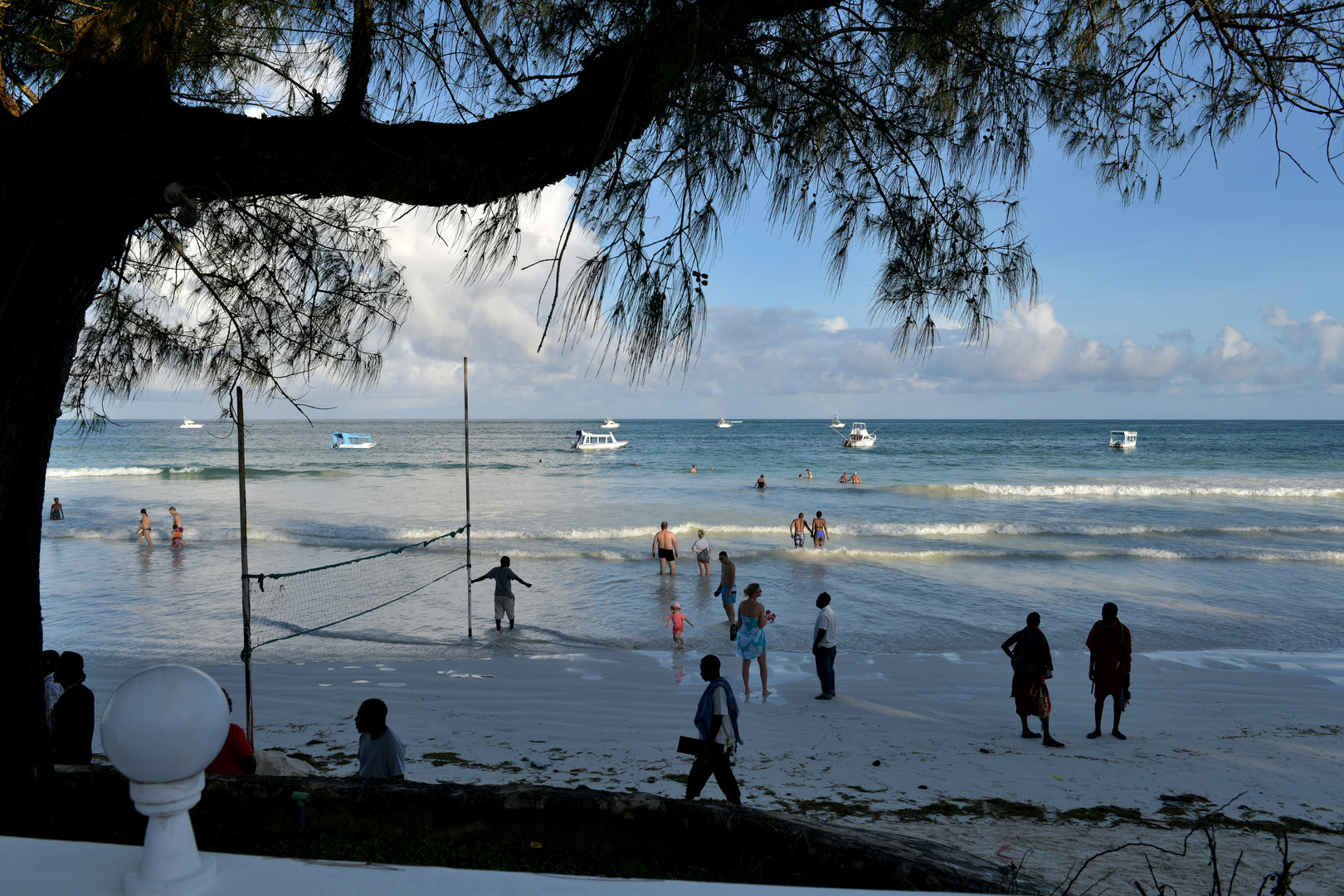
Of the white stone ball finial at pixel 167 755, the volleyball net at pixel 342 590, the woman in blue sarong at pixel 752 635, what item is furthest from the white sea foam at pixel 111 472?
the white stone ball finial at pixel 167 755

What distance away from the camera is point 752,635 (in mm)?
9875

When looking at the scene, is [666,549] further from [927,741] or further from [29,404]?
[29,404]

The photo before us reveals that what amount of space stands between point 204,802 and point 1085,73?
5.66m

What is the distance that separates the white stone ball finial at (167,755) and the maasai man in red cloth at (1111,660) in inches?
349

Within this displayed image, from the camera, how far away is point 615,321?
10.7ft

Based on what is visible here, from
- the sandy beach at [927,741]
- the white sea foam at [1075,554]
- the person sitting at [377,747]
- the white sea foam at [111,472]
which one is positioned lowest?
the sandy beach at [927,741]

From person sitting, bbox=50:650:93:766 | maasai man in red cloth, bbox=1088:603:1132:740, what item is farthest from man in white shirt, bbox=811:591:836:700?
person sitting, bbox=50:650:93:766

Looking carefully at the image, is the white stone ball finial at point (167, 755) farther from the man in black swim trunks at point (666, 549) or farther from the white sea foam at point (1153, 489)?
the white sea foam at point (1153, 489)

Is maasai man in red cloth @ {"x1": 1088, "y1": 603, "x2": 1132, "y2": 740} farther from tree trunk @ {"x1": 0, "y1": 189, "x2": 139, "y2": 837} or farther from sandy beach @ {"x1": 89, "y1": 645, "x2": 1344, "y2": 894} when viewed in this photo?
tree trunk @ {"x1": 0, "y1": 189, "x2": 139, "y2": 837}

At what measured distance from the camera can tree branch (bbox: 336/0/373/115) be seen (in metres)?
3.32

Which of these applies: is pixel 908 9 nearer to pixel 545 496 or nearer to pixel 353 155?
pixel 353 155

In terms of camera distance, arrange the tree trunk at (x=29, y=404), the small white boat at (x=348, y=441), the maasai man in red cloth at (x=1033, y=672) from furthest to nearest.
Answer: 1. the small white boat at (x=348, y=441)
2. the maasai man in red cloth at (x=1033, y=672)
3. the tree trunk at (x=29, y=404)

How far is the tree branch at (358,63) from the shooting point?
3.32 metres

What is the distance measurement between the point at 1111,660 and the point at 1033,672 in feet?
2.91
